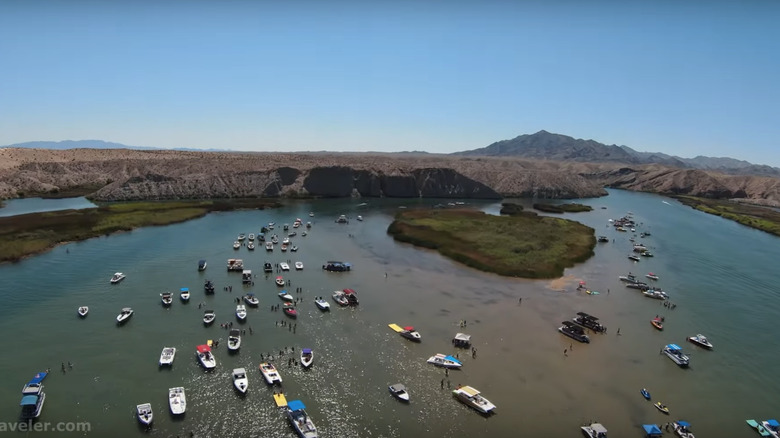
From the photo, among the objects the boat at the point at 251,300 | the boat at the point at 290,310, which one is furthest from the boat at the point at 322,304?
the boat at the point at 251,300

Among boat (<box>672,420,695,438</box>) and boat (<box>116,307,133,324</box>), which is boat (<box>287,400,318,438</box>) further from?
boat (<box>672,420,695,438</box>)

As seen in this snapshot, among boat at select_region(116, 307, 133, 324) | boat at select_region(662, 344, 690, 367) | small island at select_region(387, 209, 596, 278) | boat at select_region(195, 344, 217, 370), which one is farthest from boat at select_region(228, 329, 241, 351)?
boat at select_region(662, 344, 690, 367)

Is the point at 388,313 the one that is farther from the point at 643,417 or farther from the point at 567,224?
the point at 567,224

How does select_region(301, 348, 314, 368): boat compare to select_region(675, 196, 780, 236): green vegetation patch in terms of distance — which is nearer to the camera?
select_region(301, 348, 314, 368): boat

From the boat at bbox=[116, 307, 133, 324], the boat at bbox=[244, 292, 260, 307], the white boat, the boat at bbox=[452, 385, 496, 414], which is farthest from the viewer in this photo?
the boat at bbox=[244, 292, 260, 307]

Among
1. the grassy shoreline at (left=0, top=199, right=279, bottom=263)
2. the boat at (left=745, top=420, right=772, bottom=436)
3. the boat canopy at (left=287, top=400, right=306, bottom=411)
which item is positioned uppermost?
the grassy shoreline at (left=0, top=199, right=279, bottom=263)

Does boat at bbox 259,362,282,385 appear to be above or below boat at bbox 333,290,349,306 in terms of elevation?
below

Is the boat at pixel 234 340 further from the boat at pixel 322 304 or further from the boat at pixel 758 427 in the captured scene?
the boat at pixel 758 427

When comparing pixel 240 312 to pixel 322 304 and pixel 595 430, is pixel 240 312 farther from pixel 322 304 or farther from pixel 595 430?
pixel 595 430
